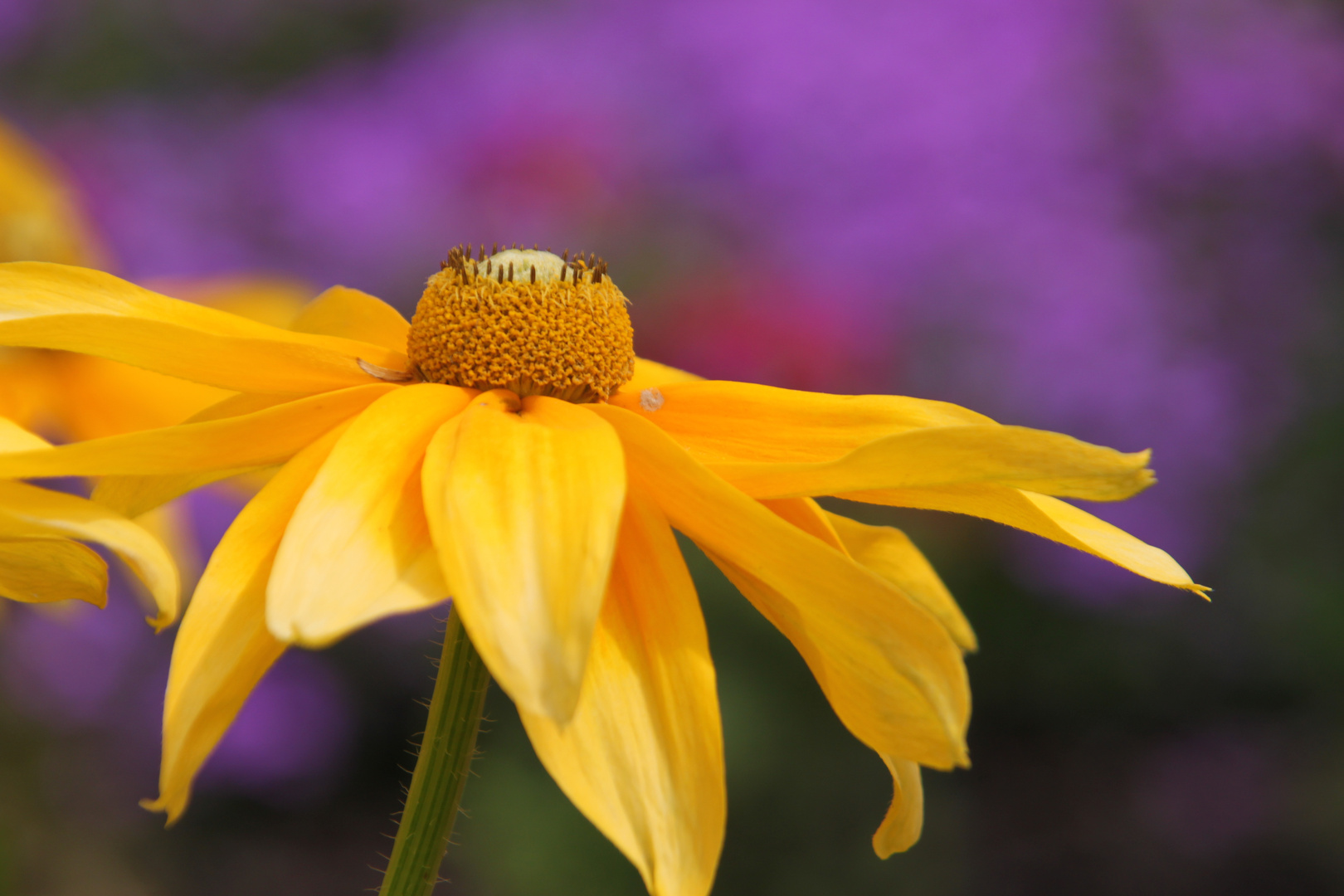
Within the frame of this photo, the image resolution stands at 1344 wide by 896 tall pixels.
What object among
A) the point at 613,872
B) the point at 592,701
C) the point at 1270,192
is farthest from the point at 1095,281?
the point at 592,701

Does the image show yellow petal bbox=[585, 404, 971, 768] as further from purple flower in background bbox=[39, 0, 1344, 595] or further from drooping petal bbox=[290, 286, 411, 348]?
purple flower in background bbox=[39, 0, 1344, 595]

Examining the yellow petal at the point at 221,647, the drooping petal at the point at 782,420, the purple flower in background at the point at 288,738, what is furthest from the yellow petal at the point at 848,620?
the purple flower in background at the point at 288,738

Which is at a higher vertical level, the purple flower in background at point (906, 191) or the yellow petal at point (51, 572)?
the purple flower in background at point (906, 191)

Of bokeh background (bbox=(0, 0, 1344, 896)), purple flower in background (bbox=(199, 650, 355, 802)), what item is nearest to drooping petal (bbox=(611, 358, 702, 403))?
bokeh background (bbox=(0, 0, 1344, 896))

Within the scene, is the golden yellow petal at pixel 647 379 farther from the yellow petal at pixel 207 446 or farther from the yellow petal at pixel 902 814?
the yellow petal at pixel 902 814

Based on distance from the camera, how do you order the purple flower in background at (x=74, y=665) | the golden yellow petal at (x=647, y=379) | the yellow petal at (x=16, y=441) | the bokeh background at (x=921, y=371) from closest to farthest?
the yellow petal at (x=16, y=441)
the golden yellow petal at (x=647, y=379)
the bokeh background at (x=921, y=371)
the purple flower in background at (x=74, y=665)

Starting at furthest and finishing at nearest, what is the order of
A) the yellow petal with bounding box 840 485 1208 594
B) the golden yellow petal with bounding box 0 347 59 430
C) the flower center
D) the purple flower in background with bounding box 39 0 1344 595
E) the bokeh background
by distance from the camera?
the purple flower in background with bounding box 39 0 1344 595, the bokeh background, the golden yellow petal with bounding box 0 347 59 430, the flower center, the yellow petal with bounding box 840 485 1208 594

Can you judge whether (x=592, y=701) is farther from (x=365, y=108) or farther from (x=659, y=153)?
(x=365, y=108)
